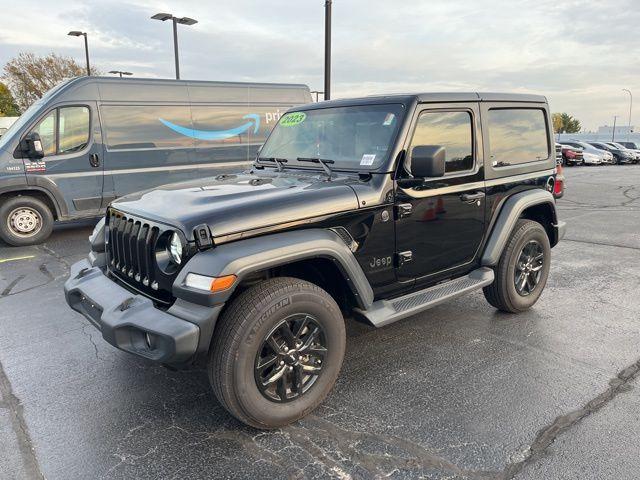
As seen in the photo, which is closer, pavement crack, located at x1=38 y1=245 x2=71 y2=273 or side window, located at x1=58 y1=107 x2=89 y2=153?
pavement crack, located at x1=38 y1=245 x2=71 y2=273

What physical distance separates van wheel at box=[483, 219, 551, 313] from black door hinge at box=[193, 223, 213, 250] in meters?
2.72

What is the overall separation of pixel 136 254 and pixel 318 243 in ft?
3.77

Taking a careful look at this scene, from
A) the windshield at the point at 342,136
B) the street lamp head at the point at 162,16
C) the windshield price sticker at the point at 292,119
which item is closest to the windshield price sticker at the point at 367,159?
the windshield at the point at 342,136

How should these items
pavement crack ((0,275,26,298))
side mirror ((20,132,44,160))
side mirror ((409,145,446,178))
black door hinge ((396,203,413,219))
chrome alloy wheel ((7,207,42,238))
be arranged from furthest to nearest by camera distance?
chrome alloy wheel ((7,207,42,238)), side mirror ((20,132,44,160)), pavement crack ((0,275,26,298)), black door hinge ((396,203,413,219)), side mirror ((409,145,446,178))

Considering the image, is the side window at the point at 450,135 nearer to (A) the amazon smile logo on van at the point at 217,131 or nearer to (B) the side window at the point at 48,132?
(A) the amazon smile logo on van at the point at 217,131

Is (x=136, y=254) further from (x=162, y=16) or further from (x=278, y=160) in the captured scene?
(x=162, y=16)

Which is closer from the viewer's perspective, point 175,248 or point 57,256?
point 175,248

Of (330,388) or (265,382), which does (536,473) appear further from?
(265,382)

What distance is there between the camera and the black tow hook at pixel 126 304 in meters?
2.80

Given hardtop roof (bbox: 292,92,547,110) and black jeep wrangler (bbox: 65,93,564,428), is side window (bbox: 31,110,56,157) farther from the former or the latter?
hardtop roof (bbox: 292,92,547,110)

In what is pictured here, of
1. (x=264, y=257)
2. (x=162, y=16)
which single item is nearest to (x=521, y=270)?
(x=264, y=257)

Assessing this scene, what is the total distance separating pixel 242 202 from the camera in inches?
114

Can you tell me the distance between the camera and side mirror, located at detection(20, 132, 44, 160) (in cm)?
747

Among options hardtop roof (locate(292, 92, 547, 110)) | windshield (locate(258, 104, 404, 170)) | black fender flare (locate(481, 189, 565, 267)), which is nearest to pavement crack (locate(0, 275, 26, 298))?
windshield (locate(258, 104, 404, 170))
